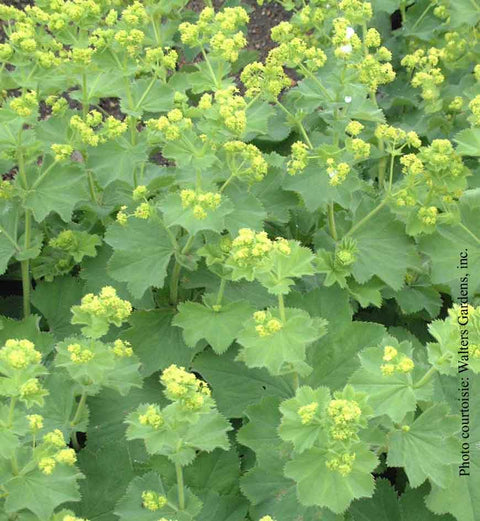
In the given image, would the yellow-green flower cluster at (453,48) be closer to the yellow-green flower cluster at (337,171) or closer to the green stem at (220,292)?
the yellow-green flower cluster at (337,171)

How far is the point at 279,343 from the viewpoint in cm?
282

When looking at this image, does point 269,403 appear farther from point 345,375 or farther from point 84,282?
point 84,282

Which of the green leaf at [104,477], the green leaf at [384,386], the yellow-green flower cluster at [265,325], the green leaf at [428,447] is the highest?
the yellow-green flower cluster at [265,325]

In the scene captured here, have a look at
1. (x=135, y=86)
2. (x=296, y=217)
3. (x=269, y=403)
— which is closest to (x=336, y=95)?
(x=296, y=217)

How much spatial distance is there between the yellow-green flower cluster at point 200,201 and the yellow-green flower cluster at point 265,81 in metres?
0.78

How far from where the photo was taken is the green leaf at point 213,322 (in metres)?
3.27

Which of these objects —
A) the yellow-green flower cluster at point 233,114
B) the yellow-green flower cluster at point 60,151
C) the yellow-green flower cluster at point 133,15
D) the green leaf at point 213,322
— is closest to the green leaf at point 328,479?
the green leaf at point 213,322

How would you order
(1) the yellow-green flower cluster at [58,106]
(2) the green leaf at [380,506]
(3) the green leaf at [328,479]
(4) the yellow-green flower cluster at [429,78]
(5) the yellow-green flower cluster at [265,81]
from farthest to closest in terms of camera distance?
(4) the yellow-green flower cluster at [429,78] < (1) the yellow-green flower cluster at [58,106] < (5) the yellow-green flower cluster at [265,81] < (2) the green leaf at [380,506] < (3) the green leaf at [328,479]

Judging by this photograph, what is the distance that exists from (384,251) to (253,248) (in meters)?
1.29

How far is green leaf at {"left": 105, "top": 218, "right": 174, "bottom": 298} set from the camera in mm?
3389

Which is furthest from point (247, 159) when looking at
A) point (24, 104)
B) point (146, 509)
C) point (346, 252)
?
point (146, 509)

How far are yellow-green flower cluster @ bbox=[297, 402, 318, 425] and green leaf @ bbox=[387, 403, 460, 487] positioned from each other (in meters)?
0.46

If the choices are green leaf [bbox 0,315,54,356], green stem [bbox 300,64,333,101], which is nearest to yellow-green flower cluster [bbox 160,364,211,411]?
green leaf [bbox 0,315,54,356]

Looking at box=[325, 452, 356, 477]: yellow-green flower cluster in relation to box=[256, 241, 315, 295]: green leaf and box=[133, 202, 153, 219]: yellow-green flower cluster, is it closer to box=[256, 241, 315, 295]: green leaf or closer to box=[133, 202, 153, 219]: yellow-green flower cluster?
box=[256, 241, 315, 295]: green leaf
